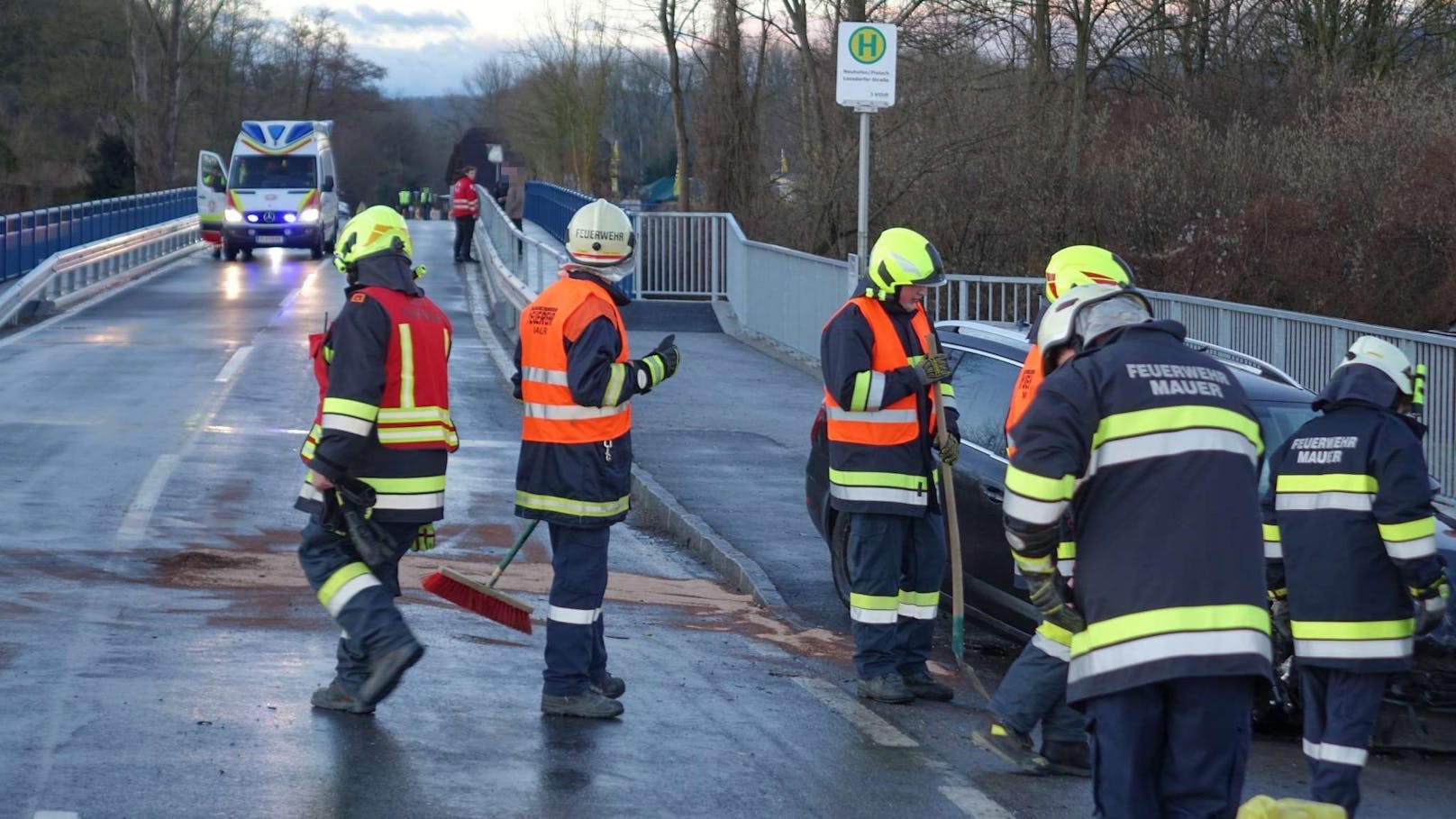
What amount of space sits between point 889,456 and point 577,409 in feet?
4.32

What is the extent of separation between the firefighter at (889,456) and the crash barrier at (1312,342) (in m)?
2.06

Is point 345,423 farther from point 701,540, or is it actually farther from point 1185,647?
point 701,540

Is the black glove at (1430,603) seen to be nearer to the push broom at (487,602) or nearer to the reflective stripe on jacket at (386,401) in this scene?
the push broom at (487,602)

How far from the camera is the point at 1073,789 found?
19.3 feet

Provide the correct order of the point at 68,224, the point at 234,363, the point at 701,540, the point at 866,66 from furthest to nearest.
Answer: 1. the point at 68,224
2. the point at 234,363
3. the point at 866,66
4. the point at 701,540

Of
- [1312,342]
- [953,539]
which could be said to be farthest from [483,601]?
[1312,342]

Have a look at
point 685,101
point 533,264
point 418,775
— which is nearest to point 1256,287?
point 533,264

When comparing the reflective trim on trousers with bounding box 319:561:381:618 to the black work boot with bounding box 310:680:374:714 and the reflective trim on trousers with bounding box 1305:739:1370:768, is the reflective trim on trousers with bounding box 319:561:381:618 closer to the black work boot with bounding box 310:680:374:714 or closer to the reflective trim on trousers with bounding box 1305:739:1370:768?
the black work boot with bounding box 310:680:374:714

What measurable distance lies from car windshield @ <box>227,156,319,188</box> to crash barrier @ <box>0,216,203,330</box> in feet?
6.74

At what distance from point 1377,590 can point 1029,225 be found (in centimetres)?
1627

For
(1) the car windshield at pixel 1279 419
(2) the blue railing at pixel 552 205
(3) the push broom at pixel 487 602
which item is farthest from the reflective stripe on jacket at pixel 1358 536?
(2) the blue railing at pixel 552 205

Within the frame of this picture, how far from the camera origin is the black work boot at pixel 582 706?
636 cm

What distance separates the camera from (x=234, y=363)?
18.6 metres

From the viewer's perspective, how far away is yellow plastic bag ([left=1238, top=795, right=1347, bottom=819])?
4.42 meters
